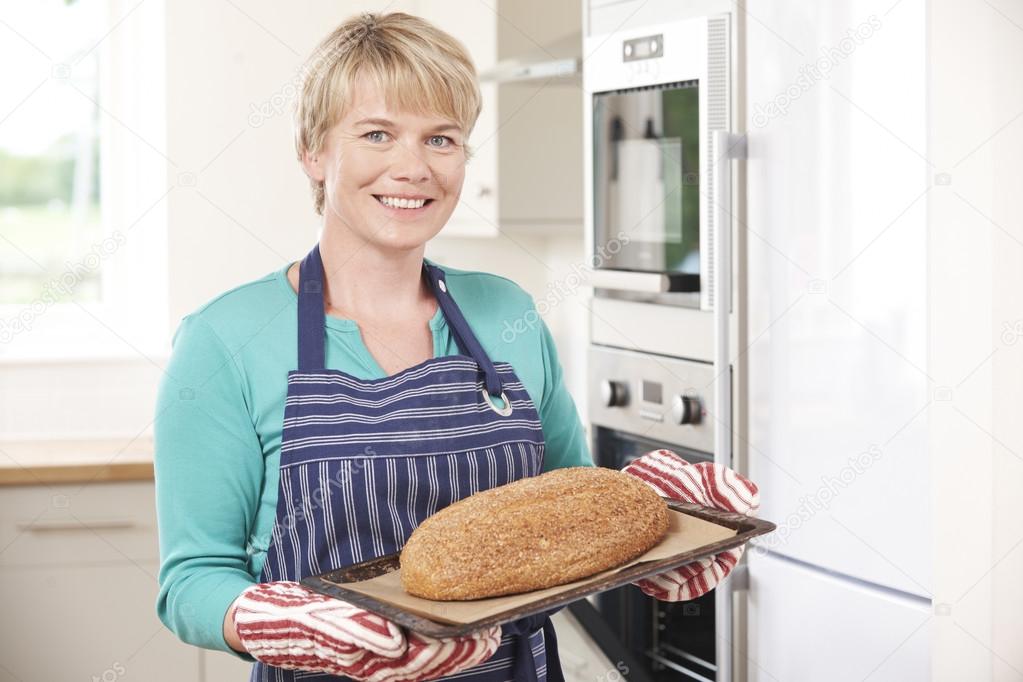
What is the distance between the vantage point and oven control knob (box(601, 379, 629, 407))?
82.2 inches

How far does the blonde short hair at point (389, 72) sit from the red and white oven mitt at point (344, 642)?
489mm

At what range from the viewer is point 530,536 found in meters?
1.02

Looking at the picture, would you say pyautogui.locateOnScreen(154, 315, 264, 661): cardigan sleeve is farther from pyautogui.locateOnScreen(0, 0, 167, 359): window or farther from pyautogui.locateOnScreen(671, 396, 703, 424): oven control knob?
pyautogui.locateOnScreen(0, 0, 167, 359): window

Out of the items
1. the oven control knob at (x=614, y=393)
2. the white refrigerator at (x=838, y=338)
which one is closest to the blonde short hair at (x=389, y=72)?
the white refrigerator at (x=838, y=338)

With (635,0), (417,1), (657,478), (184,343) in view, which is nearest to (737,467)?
(657,478)

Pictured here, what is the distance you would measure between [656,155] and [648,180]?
5 cm

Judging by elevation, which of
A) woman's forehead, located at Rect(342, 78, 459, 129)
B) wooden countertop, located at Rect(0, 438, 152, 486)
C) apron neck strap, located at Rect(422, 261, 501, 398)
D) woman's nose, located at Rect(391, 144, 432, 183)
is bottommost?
wooden countertop, located at Rect(0, 438, 152, 486)

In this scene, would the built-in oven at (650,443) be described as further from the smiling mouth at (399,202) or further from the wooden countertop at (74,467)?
the wooden countertop at (74,467)

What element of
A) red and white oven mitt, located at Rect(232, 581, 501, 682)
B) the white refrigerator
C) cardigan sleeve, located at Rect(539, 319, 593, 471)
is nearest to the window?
the white refrigerator

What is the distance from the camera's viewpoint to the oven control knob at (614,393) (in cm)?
209

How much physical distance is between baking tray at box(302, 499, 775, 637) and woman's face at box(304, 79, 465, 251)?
0.33 meters

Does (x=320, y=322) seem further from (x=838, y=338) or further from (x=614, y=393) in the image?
(x=614, y=393)

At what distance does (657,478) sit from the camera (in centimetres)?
125

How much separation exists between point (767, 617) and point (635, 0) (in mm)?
1107
